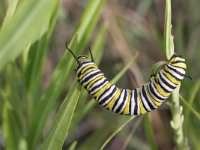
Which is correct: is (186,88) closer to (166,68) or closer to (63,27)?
(166,68)

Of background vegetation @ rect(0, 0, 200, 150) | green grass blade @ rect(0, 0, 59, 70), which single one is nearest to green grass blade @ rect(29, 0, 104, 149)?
background vegetation @ rect(0, 0, 200, 150)

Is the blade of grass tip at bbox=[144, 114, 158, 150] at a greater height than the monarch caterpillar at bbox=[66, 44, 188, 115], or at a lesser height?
lesser

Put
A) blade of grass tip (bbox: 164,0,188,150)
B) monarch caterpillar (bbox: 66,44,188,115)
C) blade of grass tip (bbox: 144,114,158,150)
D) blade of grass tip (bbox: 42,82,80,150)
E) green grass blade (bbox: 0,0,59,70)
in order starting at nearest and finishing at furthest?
green grass blade (bbox: 0,0,59,70), blade of grass tip (bbox: 42,82,80,150), blade of grass tip (bbox: 164,0,188,150), monarch caterpillar (bbox: 66,44,188,115), blade of grass tip (bbox: 144,114,158,150)

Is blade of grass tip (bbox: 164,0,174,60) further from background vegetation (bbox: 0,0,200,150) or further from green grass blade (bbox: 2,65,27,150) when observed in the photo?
green grass blade (bbox: 2,65,27,150)

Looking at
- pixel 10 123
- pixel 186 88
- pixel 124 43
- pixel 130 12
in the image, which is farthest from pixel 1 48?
pixel 130 12

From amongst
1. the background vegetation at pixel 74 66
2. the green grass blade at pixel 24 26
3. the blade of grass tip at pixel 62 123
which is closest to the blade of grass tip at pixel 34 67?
the background vegetation at pixel 74 66

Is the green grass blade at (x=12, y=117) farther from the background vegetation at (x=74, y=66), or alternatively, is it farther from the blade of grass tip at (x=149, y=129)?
the blade of grass tip at (x=149, y=129)
